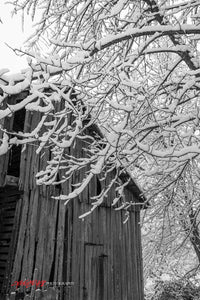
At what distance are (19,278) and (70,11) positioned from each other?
5628 mm

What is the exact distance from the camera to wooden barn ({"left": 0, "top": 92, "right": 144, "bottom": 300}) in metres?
6.59

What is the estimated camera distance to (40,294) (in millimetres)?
6355

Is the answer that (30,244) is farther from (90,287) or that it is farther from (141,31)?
(141,31)

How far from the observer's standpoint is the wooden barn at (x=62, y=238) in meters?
6.59

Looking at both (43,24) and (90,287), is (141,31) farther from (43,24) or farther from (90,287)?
Answer: (90,287)

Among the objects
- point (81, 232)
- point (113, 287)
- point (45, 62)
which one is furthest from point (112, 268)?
point (45, 62)

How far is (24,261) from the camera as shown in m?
6.38

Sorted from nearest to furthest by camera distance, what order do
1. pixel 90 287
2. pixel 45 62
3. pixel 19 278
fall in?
pixel 45 62 < pixel 19 278 < pixel 90 287

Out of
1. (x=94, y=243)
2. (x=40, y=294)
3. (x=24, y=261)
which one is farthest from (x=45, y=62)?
(x=94, y=243)

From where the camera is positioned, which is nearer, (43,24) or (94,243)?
(43,24)

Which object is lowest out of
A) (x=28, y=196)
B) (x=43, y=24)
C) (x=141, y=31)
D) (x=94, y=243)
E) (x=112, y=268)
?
(x=112, y=268)

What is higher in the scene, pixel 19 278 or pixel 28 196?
pixel 28 196

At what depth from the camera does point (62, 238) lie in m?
7.29

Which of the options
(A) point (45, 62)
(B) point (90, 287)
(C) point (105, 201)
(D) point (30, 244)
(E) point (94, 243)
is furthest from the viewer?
(C) point (105, 201)
